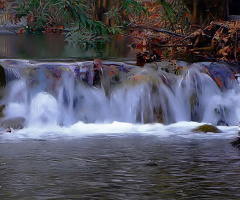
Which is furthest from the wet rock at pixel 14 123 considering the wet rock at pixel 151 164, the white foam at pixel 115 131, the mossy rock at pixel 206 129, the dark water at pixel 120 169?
the wet rock at pixel 151 164

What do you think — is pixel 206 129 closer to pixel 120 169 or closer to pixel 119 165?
pixel 119 165

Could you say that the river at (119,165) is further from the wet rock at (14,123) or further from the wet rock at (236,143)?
the wet rock at (14,123)

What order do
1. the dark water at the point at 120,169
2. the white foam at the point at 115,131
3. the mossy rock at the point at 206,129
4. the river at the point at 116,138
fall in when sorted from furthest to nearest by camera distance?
1. the mossy rock at the point at 206,129
2. the white foam at the point at 115,131
3. the river at the point at 116,138
4. the dark water at the point at 120,169

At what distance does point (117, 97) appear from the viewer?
25.5 ft

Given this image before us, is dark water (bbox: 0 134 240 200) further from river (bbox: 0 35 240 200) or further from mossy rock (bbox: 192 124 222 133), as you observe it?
mossy rock (bbox: 192 124 222 133)

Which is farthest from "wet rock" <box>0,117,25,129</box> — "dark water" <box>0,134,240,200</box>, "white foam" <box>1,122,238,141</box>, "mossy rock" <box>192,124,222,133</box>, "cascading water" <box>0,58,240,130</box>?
"mossy rock" <box>192,124,222,133</box>

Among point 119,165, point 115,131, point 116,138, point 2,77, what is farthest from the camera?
point 2,77

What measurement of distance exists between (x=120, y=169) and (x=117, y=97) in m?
3.32

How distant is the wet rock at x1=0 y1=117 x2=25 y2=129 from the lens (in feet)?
22.3

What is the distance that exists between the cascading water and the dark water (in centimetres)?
147

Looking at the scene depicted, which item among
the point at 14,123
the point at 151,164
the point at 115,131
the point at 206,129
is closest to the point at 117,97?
the point at 115,131

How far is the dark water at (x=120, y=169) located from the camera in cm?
381

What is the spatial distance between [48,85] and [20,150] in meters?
2.60

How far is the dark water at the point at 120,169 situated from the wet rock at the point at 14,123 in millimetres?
902
